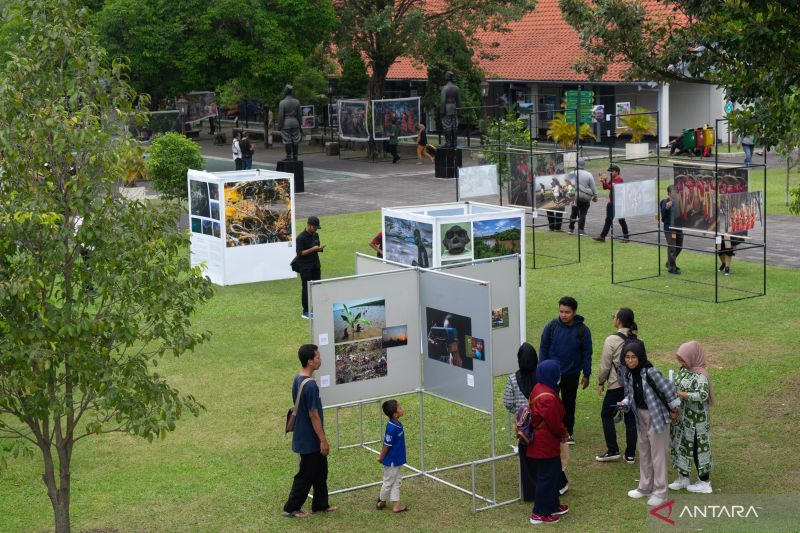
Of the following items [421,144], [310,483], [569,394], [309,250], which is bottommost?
[310,483]

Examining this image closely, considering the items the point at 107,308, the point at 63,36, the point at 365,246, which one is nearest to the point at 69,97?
the point at 63,36

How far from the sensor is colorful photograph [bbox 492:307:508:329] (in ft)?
40.8

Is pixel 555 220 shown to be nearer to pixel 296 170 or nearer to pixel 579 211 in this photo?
pixel 579 211

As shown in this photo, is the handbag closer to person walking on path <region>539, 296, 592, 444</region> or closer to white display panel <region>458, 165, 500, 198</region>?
person walking on path <region>539, 296, 592, 444</region>

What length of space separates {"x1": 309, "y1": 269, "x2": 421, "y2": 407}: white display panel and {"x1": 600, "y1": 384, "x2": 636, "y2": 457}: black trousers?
1838mm

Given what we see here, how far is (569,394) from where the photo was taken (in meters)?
11.3

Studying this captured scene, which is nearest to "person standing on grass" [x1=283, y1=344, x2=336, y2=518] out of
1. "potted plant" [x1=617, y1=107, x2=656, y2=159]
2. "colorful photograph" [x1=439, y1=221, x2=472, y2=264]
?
"colorful photograph" [x1=439, y1=221, x2=472, y2=264]

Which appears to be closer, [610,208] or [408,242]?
[408,242]

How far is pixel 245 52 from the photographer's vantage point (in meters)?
35.6

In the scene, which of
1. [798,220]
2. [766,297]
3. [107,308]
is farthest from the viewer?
[798,220]

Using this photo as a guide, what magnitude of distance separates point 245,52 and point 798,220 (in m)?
17.9

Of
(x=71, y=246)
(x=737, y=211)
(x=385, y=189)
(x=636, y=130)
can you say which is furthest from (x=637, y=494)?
(x=636, y=130)

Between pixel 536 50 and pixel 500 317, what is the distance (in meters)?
37.0

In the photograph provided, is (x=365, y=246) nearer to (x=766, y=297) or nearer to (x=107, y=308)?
(x=766, y=297)
